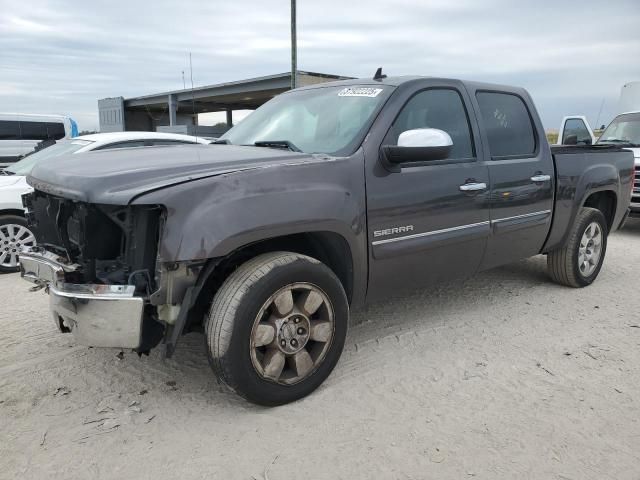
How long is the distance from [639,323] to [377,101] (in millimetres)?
2788

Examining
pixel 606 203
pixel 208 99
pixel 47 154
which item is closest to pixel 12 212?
pixel 47 154

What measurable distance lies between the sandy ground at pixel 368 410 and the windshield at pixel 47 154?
2982 millimetres

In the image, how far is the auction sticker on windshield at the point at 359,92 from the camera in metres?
3.43

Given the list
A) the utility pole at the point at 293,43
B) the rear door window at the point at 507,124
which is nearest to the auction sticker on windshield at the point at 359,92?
the rear door window at the point at 507,124

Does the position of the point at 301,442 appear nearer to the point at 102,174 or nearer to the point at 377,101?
the point at 102,174

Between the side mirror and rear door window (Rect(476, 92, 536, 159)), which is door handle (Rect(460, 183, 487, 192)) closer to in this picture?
rear door window (Rect(476, 92, 536, 159))

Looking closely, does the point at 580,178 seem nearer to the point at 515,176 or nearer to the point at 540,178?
the point at 540,178

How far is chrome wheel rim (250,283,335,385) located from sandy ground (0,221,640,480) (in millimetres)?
220

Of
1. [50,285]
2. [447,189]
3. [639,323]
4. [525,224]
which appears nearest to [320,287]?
[447,189]

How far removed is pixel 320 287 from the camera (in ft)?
9.27

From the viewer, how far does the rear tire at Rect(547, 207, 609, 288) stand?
4.82 meters

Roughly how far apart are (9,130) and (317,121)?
13.8m

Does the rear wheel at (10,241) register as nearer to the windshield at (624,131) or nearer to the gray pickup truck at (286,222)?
the gray pickup truck at (286,222)

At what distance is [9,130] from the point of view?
556 inches
